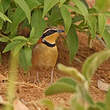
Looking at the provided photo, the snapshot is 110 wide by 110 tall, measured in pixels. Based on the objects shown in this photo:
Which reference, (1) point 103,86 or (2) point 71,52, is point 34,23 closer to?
(2) point 71,52

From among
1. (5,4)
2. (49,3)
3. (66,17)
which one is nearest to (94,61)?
(49,3)

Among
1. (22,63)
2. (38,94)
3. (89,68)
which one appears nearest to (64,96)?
(38,94)

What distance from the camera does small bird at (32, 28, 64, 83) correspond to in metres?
4.24

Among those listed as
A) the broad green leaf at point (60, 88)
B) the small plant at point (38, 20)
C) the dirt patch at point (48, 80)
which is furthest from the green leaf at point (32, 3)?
the broad green leaf at point (60, 88)

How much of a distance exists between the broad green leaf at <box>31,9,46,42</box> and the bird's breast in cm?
34

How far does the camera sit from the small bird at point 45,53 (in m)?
4.24

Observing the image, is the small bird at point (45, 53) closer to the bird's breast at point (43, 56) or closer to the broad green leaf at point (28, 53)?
the bird's breast at point (43, 56)

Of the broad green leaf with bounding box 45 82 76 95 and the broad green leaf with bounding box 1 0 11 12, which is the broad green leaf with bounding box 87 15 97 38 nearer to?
the broad green leaf with bounding box 1 0 11 12

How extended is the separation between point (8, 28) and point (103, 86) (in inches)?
45.7

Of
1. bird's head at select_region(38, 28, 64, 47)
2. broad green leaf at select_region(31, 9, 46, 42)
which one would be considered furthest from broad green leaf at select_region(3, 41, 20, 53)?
bird's head at select_region(38, 28, 64, 47)

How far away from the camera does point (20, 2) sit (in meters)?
3.68

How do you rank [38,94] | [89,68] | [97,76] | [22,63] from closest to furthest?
[89,68] → [38,94] → [22,63] → [97,76]

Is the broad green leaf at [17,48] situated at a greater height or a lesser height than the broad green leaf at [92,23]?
lesser

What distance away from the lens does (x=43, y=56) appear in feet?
14.0
